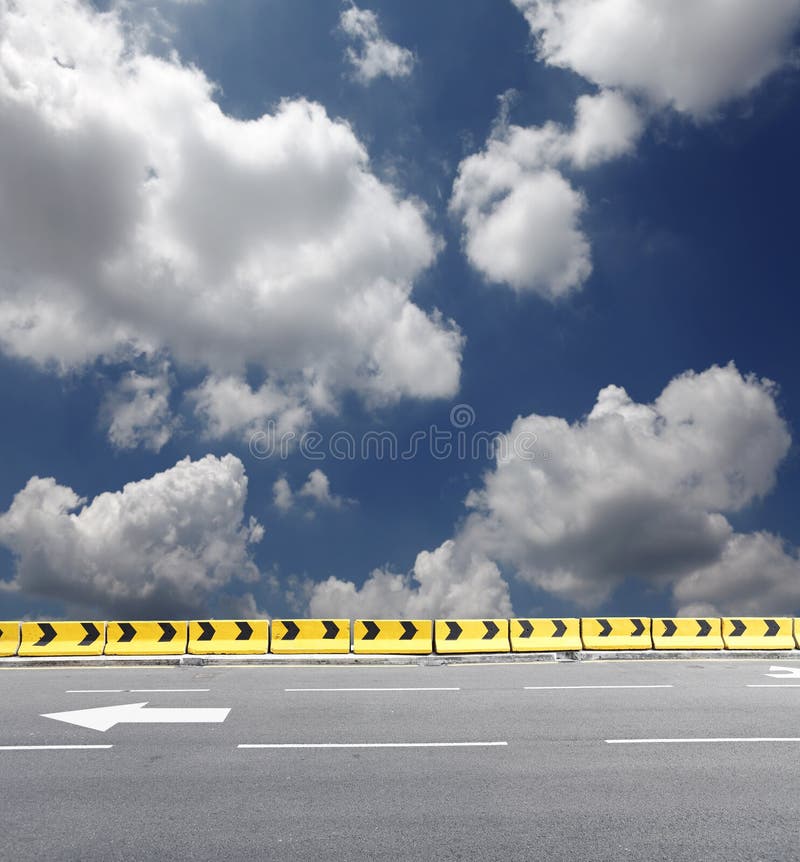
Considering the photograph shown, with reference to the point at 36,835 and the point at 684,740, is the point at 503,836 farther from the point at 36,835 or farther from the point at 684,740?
the point at 684,740

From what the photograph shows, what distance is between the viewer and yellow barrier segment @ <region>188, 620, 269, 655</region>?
19.3 meters

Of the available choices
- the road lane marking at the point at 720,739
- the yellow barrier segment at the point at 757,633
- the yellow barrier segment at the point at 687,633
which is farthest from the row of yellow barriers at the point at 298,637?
the road lane marking at the point at 720,739

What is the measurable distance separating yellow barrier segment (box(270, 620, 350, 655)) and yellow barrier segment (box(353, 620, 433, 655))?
0.33 m

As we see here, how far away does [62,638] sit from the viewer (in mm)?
19391

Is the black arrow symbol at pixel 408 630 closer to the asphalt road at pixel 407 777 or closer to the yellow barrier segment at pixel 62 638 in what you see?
the asphalt road at pixel 407 777

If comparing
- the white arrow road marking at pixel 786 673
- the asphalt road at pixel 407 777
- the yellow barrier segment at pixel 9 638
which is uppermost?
the yellow barrier segment at pixel 9 638

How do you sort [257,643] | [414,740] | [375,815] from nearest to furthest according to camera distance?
[375,815]
[414,740]
[257,643]

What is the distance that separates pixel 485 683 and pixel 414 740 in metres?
5.92

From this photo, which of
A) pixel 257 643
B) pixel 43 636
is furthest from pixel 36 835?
pixel 43 636

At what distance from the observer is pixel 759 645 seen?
69.1ft

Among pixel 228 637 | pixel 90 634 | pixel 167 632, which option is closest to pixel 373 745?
pixel 228 637

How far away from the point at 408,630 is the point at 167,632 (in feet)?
19.6

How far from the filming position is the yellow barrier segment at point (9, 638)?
63.2ft

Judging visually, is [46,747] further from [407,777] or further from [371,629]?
[371,629]
